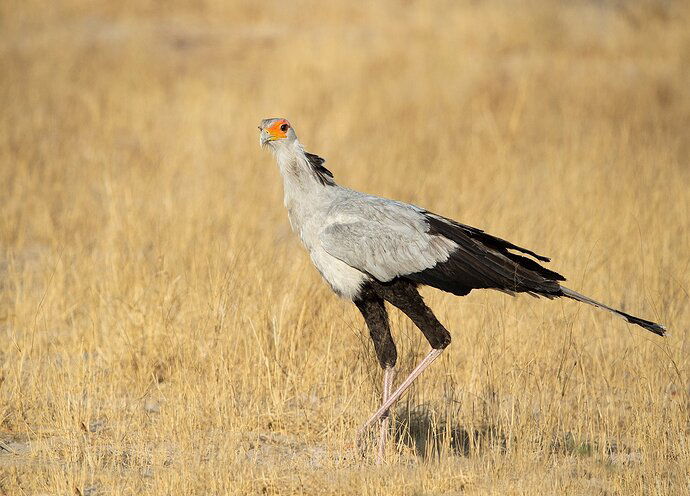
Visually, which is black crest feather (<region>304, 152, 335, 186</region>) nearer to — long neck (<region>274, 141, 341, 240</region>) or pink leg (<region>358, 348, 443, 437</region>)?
long neck (<region>274, 141, 341, 240</region>)

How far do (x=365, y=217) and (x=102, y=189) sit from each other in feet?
17.4

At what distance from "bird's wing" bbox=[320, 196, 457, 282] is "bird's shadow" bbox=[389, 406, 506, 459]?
0.87 meters

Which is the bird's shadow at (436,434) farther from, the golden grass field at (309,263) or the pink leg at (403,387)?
the pink leg at (403,387)

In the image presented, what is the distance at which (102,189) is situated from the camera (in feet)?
31.2

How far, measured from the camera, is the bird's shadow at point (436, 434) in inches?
196

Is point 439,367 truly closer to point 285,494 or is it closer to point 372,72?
point 285,494

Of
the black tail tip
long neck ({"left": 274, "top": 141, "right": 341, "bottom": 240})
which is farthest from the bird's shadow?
long neck ({"left": 274, "top": 141, "right": 341, "bottom": 240})

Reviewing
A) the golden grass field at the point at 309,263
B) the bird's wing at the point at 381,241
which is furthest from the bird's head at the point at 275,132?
the golden grass field at the point at 309,263

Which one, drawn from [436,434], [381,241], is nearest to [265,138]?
[381,241]

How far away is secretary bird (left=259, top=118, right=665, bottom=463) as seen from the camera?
15.6ft

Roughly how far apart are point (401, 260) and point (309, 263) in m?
2.34

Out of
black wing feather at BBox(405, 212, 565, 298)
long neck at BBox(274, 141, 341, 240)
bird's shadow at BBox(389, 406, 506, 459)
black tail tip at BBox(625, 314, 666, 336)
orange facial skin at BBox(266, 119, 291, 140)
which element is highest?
orange facial skin at BBox(266, 119, 291, 140)

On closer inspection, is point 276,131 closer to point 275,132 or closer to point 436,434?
point 275,132

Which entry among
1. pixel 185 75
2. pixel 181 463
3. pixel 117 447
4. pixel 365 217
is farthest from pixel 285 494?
pixel 185 75
